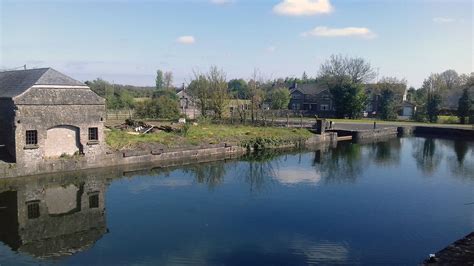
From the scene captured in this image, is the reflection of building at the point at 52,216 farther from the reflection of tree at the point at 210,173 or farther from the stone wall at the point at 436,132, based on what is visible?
the stone wall at the point at 436,132

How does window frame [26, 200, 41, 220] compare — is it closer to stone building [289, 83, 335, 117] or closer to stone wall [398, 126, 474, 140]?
stone wall [398, 126, 474, 140]

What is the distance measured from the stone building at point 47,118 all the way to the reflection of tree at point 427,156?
61.9ft

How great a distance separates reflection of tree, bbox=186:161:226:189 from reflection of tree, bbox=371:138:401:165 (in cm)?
1079

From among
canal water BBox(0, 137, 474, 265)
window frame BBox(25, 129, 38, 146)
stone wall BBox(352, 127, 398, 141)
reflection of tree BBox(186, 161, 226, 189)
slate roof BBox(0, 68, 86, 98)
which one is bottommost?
canal water BBox(0, 137, 474, 265)

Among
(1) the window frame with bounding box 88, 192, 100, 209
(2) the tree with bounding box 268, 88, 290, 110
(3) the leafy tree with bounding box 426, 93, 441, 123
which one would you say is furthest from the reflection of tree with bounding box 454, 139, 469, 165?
(2) the tree with bounding box 268, 88, 290, 110

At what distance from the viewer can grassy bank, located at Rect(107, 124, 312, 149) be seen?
24.0 metres

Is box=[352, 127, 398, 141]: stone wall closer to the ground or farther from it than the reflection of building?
farther from it

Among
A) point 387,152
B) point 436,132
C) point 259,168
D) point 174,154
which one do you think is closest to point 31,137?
point 174,154

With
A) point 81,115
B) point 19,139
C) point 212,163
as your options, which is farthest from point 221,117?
point 19,139

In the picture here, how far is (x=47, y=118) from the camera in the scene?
1864 centimetres

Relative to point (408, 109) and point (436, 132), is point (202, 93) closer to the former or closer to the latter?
point (436, 132)

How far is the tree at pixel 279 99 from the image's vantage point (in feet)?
196

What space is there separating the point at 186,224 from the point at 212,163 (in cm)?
1122

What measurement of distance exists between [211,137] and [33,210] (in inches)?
615
